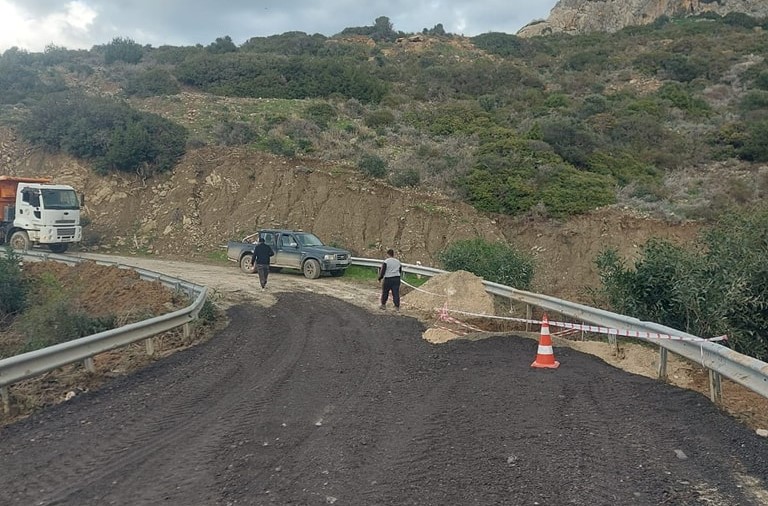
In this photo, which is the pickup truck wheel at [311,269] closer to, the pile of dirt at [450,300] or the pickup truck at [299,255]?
the pickup truck at [299,255]

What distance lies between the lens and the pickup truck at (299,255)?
2247cm

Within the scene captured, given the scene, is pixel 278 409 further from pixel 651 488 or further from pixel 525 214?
pixel 525 214

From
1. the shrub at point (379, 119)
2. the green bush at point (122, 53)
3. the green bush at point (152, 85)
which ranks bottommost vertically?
the shrub at point (379, 119)

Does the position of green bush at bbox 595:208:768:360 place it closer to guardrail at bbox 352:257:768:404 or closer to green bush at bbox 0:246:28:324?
guardrail at bbox 352:257:768:404

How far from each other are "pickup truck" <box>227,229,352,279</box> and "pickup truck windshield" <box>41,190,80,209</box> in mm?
7735

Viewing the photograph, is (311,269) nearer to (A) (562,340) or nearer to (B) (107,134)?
(A) (562,340)

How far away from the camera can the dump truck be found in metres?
25.6

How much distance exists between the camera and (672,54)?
56.1m

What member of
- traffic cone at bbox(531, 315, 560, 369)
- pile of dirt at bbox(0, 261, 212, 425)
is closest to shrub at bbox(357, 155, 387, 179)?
pile of dirt at bbox(0, 261, 212, 425)

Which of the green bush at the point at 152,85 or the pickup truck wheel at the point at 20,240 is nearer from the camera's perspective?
the pickup truck wheel at the point at 20,240

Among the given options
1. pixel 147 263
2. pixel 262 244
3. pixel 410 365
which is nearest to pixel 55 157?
pixel 147 263

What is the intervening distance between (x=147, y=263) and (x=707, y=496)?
23.8 m

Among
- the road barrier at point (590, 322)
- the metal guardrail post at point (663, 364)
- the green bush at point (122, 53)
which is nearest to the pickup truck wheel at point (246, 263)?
the road barrier at point (590, 322)

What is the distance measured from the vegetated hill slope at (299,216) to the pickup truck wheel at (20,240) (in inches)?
153
